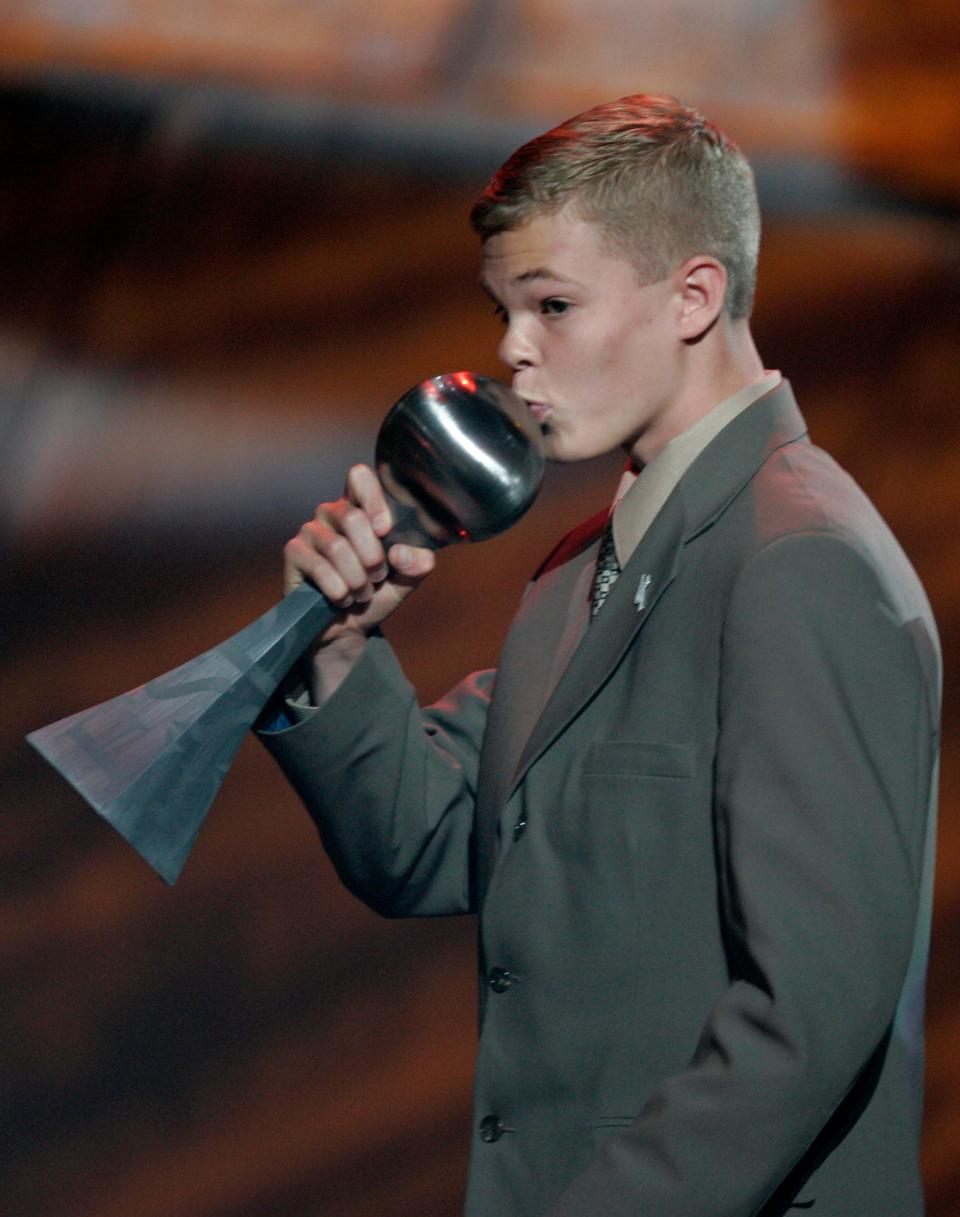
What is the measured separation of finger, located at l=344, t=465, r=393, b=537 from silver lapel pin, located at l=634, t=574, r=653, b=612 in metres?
0.15

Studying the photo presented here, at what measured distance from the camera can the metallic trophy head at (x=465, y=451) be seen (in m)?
0.90

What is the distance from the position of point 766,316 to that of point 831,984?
1290 mm

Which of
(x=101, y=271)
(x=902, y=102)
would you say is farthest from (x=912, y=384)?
→ (x=101, y=271)

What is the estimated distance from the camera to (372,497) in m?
0.93

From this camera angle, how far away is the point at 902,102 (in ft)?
6.21

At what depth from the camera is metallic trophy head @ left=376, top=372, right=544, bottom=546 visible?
90 cm

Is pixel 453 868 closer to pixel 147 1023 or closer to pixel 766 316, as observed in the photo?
pixel 147 1023

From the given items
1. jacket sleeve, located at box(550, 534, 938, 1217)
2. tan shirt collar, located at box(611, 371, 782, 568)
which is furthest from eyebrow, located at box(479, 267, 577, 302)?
jacket sleeve, located at box(550, 534, 938, 1217)

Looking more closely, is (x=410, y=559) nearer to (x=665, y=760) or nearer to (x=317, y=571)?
(x=317, y=571)

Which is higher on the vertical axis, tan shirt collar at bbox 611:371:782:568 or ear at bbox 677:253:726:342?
ear at bbox 677:253:726:342

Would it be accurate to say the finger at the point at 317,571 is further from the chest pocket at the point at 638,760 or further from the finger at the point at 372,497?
the chest pocket at the point at 638,760

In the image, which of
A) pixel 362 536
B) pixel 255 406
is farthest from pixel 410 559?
pixel 255 406

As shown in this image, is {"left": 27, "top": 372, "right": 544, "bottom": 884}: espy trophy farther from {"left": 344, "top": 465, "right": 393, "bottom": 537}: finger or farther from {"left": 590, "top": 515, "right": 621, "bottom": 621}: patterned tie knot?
{"left": 590, "top": 515, "right": 621, "bottom": 621}: patterned tie knot

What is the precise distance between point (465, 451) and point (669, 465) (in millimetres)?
135
